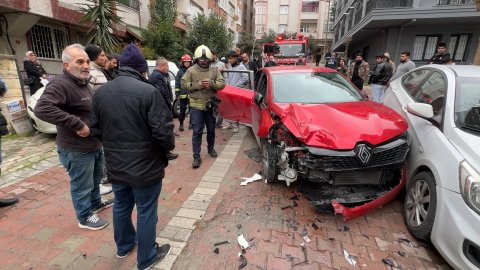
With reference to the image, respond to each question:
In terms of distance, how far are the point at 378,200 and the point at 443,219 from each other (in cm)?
64

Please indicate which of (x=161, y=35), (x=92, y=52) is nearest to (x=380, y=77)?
(x=92, y=52)

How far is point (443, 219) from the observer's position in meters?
2.13

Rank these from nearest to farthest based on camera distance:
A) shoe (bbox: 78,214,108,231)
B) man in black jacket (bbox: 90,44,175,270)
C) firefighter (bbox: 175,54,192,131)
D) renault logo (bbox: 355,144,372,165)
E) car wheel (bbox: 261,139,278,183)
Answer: man in black jacket (bbox: 90,44,175,270)
renault logo (bbox: 355,144,372,165)
shoe (bbox: 78,214,108,231)
car wheel (bbox: 261,139,278,183)
firefighter (bbox: 175,54,192,131)

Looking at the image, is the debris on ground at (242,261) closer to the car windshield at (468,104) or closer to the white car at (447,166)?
the white car at (447,166)

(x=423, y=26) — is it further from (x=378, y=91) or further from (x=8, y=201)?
(x=8, y=201)

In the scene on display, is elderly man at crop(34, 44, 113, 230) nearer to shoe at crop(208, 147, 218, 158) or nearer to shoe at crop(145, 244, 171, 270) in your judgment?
shoe at crop(145, 244, 171, 270)

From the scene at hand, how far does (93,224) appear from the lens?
276 cm

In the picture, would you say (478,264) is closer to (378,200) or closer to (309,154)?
(378,200)

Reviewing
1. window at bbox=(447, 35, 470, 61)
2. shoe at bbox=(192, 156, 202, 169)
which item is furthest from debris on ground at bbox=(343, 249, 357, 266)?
window at bbox=(447, 35, 470, 61)

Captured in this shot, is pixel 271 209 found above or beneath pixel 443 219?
beneath

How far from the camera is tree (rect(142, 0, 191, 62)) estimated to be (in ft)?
41.7

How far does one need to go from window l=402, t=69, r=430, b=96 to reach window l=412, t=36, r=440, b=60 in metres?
13.9

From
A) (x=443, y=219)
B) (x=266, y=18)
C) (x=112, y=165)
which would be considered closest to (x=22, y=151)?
(x=112, y=165)

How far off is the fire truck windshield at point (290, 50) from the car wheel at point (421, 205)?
12890 mm
